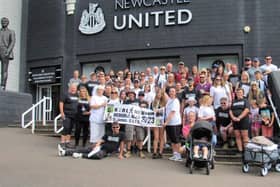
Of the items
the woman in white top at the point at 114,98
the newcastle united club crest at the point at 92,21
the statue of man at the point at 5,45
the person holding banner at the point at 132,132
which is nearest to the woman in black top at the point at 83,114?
the woman in white top at the point at 114,98

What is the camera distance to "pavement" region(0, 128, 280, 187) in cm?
871

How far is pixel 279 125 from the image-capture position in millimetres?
11398

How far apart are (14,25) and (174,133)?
616 inches

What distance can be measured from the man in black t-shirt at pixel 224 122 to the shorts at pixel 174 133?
1.04 metres

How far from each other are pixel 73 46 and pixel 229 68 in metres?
10.5

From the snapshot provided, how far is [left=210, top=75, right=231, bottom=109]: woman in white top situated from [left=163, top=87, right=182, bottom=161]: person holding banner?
113 centimetres

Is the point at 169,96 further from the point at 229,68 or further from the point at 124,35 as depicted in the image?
A: the point at 124,35

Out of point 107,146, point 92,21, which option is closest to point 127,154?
point 107,146

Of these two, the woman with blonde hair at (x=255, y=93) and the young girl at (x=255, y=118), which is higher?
the woman with blonde hair at (x=255, y=93)

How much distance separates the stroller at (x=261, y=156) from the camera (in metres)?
9.98

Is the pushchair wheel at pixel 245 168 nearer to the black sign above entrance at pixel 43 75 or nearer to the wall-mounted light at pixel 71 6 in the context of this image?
the black sign above entrance at pixel 43 75

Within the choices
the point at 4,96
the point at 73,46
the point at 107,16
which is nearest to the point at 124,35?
the point at 107,16

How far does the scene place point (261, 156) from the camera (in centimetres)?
1001

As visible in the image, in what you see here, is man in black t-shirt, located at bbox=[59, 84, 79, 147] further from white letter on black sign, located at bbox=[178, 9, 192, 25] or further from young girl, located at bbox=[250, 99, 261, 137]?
A: white letter on black sign, located at bbox=[178, 9, 192, 25]
